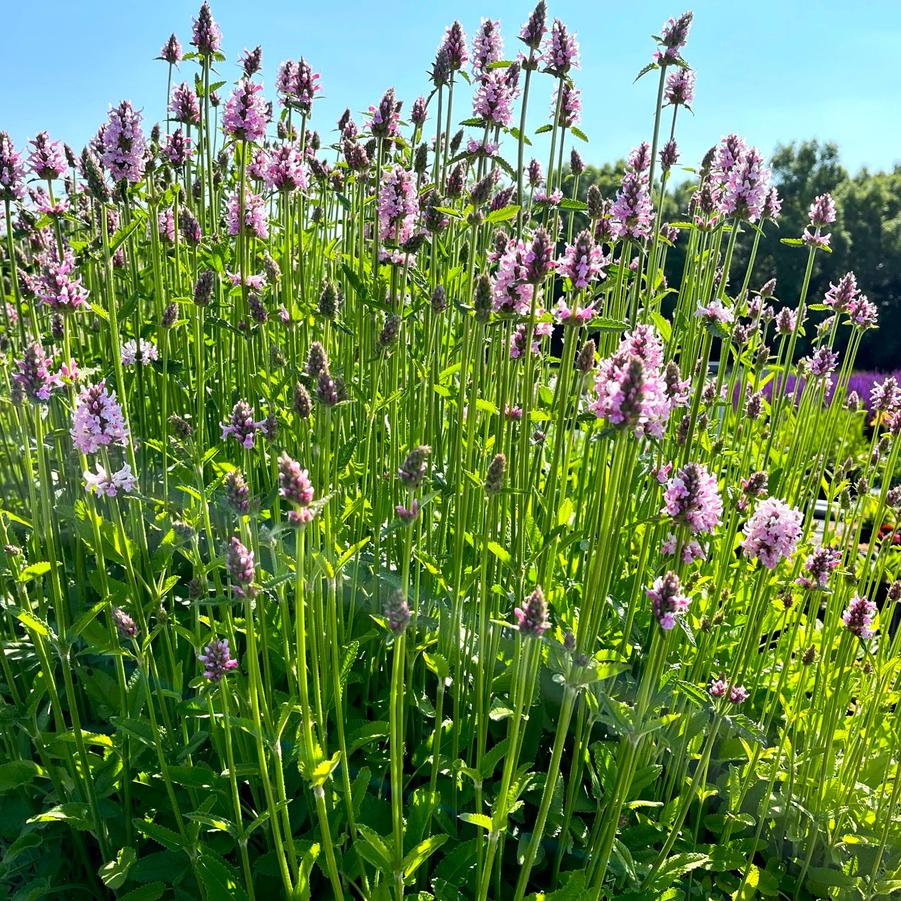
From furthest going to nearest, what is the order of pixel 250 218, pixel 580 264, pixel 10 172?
pixel 250 218 → pixel 10 172 → pixel 580 264

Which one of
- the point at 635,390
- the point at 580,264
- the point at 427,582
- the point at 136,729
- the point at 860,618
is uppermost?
the point at 580,264

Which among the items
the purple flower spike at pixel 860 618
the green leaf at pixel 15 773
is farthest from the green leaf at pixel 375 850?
the purple flower spike at pixel 860 618

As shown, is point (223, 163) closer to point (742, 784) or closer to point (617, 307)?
point (617, 307)

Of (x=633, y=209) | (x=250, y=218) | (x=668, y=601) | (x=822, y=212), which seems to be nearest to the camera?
(x=668, y=601)

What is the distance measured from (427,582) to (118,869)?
1.40 metres

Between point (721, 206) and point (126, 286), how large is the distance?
349 cm

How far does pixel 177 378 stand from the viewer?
4.12 m

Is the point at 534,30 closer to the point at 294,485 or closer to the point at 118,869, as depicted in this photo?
the point at 294,485

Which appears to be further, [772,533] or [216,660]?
[772,533]

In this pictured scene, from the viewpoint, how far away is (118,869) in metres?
2.19

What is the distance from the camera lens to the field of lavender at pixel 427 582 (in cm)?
203

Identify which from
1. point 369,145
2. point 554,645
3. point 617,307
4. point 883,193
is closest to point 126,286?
point 369,145

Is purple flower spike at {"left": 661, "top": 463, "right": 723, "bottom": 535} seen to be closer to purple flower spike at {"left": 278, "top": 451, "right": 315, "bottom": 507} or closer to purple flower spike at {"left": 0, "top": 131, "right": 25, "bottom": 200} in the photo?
purple flower spike at {"left": 278, "top": 451, "right": 315, "bottom": 507}

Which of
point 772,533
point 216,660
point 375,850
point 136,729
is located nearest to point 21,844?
point 136,729
